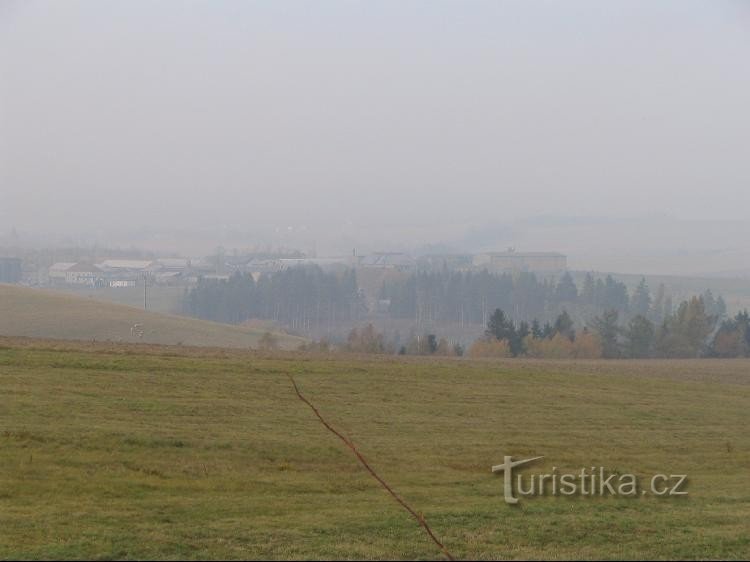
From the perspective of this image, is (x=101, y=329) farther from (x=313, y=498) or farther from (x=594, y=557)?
(x=594, y=557)

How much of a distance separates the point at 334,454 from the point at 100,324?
66.4 meters

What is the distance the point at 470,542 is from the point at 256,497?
5.15 metres

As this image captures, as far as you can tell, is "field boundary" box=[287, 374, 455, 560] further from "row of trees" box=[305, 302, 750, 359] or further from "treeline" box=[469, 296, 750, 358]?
"treeline" box=[469, 296, 750, 358]

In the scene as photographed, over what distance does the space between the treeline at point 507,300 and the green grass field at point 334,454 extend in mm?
91666

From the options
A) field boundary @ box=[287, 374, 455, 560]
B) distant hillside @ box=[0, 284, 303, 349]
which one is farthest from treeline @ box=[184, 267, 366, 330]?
field boundary @ box=[287, 374, 455, 560]

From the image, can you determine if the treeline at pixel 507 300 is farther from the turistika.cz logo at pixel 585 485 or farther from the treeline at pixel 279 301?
the turistika.cz logo at pixel 585 485

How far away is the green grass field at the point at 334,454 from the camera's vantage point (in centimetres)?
1212

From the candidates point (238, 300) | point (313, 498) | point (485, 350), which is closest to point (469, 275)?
point (238, 300)

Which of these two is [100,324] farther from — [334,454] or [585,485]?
[585,485]

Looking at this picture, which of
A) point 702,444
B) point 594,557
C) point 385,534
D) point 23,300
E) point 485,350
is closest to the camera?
point 594,557

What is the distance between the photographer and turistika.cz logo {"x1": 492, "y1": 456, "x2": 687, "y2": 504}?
15906mm

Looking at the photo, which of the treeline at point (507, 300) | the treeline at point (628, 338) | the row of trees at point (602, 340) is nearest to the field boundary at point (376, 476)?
the row of trees at point (602, 340)

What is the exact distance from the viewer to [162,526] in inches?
496

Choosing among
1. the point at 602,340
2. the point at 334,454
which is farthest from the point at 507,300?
the point at 334,454
